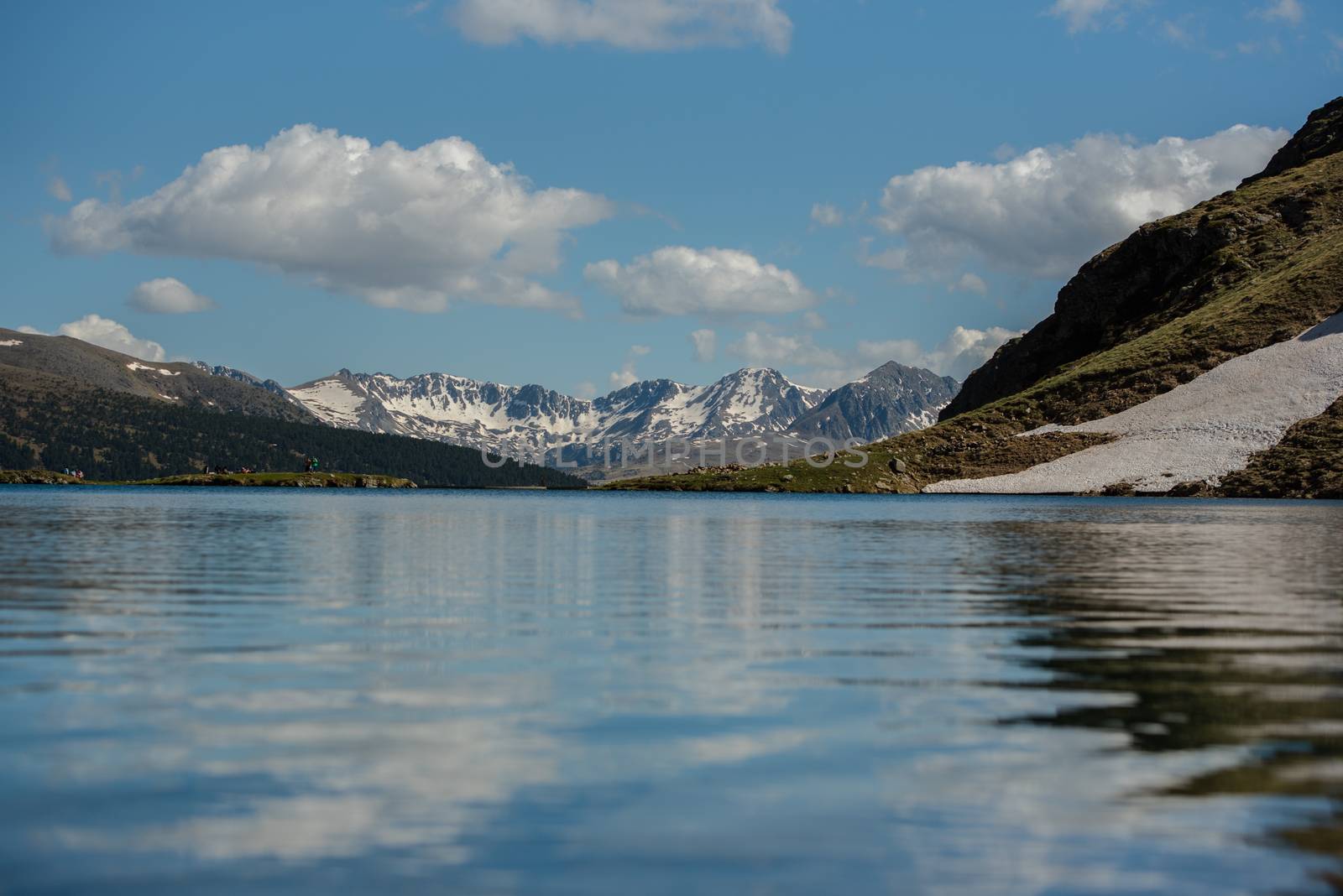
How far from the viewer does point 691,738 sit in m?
15.6

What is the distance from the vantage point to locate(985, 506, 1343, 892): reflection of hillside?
1360cm

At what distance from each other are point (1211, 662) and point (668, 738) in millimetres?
11822

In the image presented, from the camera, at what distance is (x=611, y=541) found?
6562cm

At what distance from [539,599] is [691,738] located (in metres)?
19.2

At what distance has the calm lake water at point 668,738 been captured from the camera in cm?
1066

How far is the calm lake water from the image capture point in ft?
35.0

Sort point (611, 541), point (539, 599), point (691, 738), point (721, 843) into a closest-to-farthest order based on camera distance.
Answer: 1. point (721, 843)
2. point (691, 738)
3. point (539, 599)
4. point (611, 541)

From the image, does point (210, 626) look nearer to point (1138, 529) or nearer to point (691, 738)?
point (691, 738)

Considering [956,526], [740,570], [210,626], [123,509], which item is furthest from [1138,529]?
[123,509]

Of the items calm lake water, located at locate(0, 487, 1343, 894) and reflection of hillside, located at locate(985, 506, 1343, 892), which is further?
reflection of hillside, located at locate(985, 506, 1343, 892)

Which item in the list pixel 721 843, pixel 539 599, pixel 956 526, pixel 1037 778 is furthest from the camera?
pixel 956 526

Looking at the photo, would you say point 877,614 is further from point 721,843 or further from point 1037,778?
point 721,843

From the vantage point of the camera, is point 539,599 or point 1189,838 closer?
point 1189,838

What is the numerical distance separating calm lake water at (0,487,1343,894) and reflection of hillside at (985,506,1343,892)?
0.10 m
